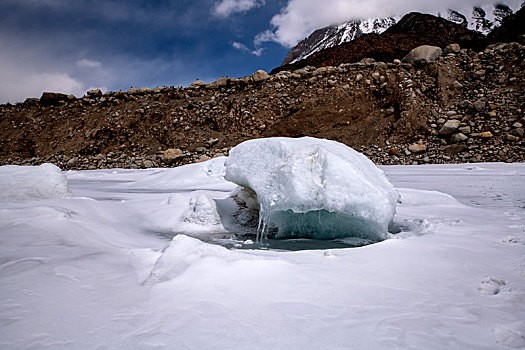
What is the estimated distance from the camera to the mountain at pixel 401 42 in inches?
578

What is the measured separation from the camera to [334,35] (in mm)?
21703

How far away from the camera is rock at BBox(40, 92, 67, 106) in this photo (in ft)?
35.1

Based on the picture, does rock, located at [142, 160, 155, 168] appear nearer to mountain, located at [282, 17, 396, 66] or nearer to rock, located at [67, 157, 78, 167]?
rock, located at [67, 157, 78, 167]

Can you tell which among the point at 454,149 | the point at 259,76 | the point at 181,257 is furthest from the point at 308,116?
the point at 181,257

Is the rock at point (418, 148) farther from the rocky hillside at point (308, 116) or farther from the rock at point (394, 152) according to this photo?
the rock at point (394, 152)

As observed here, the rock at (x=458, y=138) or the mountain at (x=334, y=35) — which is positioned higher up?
the mountain at (x=334, y=35)

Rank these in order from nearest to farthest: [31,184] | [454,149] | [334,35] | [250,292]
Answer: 1. [250,292]
2. [31,184]
3. [454,149]
4. [334,35]

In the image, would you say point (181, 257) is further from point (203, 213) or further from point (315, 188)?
point (203, 213)

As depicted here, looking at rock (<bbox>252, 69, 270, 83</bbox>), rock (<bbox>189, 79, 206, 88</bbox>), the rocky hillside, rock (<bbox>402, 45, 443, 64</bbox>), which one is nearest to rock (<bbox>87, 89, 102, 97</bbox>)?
the rocky hillside

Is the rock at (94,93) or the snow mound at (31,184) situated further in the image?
the rock at (94,93)

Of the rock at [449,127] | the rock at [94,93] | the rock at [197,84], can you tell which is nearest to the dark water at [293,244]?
the rock at [449,127]

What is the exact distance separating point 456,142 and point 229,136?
612cm

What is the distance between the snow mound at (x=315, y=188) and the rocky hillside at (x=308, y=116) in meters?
5.79

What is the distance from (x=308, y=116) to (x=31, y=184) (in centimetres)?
761
